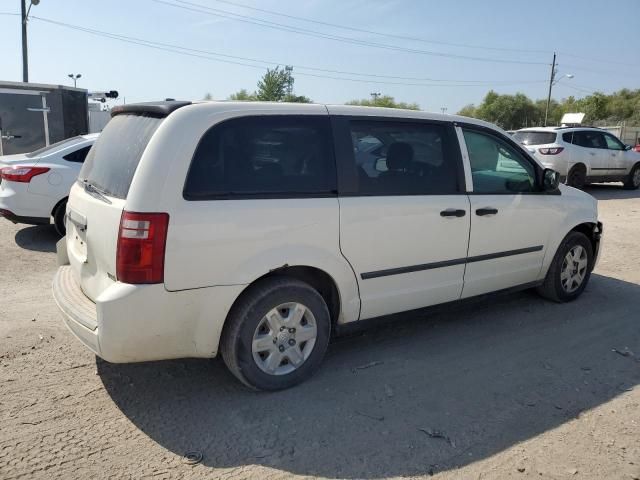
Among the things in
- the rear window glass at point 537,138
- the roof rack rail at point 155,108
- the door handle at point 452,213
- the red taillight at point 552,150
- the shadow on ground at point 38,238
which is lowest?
the shadow on ground at point 38,238

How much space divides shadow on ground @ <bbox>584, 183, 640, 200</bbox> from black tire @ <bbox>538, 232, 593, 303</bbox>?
33.2ft

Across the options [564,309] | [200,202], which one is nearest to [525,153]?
[564,309]

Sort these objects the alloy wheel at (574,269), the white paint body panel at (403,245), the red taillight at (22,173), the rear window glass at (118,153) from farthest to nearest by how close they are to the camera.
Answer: the red taillight at (22,173) → the alloy wheel at (574,269) → the white paint body panel at (403,245) → the rear window glass at (118,153)

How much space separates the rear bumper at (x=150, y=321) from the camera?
116 inches

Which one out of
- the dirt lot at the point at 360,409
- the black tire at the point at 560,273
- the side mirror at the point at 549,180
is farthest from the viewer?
the black tire at the point at 560,273

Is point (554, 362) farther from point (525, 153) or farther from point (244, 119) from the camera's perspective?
point (244, 119)

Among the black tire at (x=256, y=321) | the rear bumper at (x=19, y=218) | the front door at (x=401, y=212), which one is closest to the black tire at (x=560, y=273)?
the front door at (x=401, y=212)

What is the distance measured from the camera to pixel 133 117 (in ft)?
11.6

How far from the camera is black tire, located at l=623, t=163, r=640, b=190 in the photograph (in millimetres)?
15773

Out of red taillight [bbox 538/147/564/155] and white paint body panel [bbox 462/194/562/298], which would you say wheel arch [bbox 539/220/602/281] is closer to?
white paint body panel [bbox 462/194/562/298]

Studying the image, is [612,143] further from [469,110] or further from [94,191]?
[469,110]

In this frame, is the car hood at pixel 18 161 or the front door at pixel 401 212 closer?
the front door at pixel 401 212

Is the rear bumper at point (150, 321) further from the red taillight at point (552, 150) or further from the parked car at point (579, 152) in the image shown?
the red taillight at point (552, 150)

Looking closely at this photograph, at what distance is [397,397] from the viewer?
11.4 ft
